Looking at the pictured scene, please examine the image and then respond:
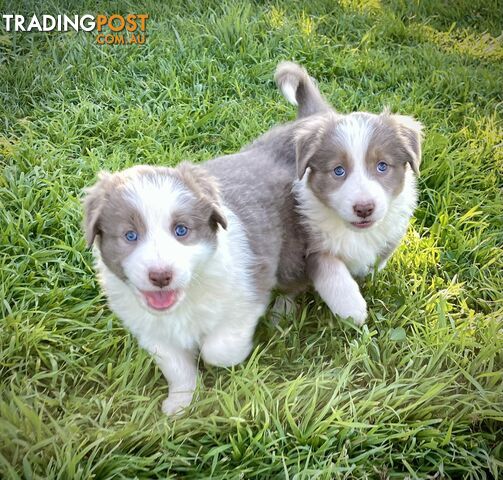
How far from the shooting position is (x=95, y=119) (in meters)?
4.70

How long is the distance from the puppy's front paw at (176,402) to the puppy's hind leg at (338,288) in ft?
2.75

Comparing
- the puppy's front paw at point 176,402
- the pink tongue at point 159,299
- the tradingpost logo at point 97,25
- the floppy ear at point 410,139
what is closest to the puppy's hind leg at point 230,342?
the puppy's front paw at point 176,402

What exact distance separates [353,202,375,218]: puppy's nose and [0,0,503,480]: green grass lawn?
1.85 ft

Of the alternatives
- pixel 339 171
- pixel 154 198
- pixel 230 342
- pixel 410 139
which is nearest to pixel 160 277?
pixel 154 198

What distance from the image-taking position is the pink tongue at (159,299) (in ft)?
8.81

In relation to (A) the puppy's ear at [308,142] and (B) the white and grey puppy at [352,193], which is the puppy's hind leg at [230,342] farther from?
(A) the puppy's ear at [308,142]

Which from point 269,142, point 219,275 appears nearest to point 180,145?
point 269,142

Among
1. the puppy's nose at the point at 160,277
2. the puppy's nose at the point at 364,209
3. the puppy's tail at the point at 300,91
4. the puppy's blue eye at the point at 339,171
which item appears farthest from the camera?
the puppy's tail at the point at 300,91

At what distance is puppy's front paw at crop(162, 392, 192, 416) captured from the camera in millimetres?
2977

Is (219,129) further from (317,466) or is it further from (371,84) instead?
(317,466)

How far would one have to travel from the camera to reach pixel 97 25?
4.70 m

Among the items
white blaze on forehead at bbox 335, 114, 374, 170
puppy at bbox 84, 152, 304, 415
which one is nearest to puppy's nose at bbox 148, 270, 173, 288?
puppy at bbox 84, 152, 304, 415

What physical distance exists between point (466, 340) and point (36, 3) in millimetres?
3264

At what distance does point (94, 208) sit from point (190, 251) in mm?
442
